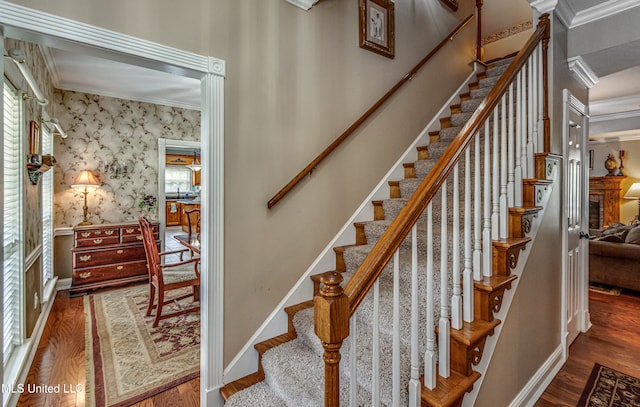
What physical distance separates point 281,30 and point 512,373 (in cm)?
263

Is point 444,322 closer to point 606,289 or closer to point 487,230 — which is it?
point 487,230

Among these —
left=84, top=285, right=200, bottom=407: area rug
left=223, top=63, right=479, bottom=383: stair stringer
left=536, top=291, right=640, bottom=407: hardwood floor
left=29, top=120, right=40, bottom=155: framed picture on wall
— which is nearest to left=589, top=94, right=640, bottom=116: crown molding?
left=536, top=291, right=640, bottom=407: hardwood floor

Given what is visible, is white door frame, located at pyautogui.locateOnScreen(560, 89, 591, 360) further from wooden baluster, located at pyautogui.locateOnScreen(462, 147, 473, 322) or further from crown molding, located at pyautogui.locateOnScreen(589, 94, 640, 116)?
crown molding, located at pyautogui.locateOnScreen(589, 94, 640, 116)

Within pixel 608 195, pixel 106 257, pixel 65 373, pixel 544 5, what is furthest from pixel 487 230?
pixel 608 195

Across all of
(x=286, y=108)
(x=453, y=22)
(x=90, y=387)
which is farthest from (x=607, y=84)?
(x=90, y=387)

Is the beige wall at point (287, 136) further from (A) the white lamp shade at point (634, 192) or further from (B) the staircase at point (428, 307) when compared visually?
(A) the white lamp shade at point (634, 192)

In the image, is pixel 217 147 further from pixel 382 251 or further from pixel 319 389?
pixel 319 389

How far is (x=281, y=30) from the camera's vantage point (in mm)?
2016

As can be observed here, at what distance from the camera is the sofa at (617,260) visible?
3832 mm

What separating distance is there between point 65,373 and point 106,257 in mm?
2066

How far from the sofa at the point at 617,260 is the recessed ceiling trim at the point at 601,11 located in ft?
10.4

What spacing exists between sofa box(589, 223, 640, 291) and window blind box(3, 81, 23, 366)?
6.44 meters

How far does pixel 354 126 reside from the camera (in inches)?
94.5

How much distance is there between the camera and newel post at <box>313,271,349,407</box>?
0.84m
